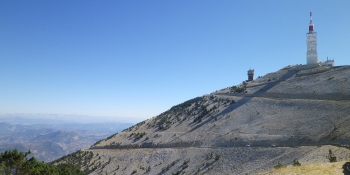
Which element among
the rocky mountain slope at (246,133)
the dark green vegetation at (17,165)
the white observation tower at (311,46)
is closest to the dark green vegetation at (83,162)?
the rocky mountain slope at (246,133)

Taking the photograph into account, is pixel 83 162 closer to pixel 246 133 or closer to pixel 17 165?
pixel 17 165

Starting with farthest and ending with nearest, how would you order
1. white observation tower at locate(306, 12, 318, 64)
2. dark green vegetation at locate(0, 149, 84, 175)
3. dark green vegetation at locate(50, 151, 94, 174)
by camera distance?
white observation tower at locate(306, 12, 318, 64) < dark green vegetation at locate(50, 151, 94, 174) < dark green vegetation at locate(0, 149, 84, 175)

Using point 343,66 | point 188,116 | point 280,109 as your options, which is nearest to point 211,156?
point 280,109

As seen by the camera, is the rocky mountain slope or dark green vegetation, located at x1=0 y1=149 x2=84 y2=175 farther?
the rocky mountain slope

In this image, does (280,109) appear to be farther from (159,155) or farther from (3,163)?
(3,163)

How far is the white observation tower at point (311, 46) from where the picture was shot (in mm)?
66812

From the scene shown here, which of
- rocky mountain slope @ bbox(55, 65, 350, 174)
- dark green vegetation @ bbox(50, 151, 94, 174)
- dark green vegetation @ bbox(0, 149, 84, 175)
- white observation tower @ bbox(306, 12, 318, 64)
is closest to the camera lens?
dark green vegetation @ bbox(0, 149, 84, 175)

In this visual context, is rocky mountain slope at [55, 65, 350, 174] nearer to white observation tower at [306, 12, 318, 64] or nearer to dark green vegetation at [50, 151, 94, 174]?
dark green vegetation at [50, 151, 94, 174]

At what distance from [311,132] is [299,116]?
23.7 feet

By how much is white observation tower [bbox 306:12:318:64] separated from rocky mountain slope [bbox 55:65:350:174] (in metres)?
2.71

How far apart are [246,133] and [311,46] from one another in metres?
38.2

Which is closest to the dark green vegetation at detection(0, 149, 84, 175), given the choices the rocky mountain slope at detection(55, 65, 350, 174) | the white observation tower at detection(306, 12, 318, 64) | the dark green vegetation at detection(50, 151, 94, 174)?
the rocky mountain slope at detection(55, 65, 350, 174)

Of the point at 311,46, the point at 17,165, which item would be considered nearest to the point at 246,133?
the point at 17,165

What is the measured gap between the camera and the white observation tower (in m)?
66.8
